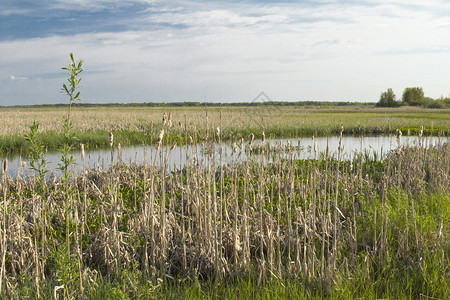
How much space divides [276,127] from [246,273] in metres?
20.5

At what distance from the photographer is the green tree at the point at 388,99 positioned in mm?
83312

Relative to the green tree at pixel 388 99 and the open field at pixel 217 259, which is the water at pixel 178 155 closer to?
the open field at pixel 217 259

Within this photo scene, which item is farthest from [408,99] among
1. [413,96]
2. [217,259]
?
[217,259]

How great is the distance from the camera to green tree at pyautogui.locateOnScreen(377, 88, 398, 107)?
83312 millimetres

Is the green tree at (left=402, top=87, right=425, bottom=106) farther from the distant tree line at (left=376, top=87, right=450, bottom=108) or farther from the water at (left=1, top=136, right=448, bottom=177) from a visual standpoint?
the water at (left=1, top=136, right=448, bottom=177)

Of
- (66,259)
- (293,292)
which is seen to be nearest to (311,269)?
(293,292)

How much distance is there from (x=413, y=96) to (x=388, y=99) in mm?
6403

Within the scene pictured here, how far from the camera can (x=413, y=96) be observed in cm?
8594

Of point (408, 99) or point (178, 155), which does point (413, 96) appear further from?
point (178, 155)

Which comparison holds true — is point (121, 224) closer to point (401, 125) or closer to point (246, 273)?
point (246, 273)

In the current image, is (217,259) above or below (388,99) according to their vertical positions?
below

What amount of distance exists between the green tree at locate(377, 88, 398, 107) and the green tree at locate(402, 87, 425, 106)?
3.72 meters

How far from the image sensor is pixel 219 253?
4.11 m

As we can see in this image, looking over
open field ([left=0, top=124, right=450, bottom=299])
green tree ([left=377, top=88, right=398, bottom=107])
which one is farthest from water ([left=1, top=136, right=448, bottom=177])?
green tree ([left=377, top=88, right=398, bottom=107])
